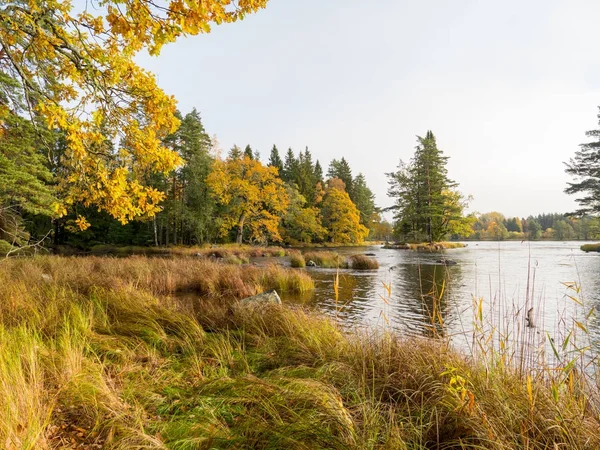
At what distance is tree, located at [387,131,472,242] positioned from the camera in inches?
1531

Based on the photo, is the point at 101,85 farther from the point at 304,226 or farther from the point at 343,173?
the point at 343,173

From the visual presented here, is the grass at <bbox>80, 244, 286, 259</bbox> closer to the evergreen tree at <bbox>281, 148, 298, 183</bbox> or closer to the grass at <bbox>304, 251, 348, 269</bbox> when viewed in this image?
the grass at <bbox>304, 251, 348, 269</bbox>

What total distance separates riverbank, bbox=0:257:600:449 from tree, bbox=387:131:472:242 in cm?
3734

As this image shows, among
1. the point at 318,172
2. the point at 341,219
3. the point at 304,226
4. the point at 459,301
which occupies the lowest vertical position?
the point at 459,301

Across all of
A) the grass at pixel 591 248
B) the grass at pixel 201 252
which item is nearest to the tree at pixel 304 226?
the grass at pixel 201 252

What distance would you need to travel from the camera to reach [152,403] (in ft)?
8.07

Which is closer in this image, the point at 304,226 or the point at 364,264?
the point at 364,264

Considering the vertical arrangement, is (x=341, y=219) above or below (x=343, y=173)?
below

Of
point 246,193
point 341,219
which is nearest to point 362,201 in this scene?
point 341,219

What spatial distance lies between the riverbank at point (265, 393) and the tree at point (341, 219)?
39.1 meters

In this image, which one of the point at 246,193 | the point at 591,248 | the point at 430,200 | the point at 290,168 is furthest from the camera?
the point at 290,168

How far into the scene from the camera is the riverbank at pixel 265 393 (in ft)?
6.07

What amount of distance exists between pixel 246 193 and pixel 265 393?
27.8 m

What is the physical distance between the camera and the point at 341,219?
4319cm
